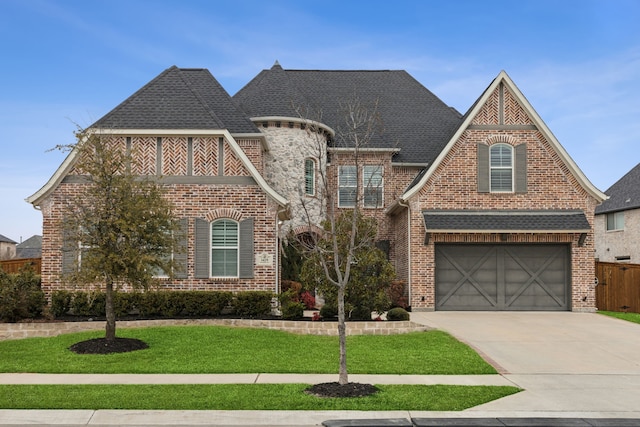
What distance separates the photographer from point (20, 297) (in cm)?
1616

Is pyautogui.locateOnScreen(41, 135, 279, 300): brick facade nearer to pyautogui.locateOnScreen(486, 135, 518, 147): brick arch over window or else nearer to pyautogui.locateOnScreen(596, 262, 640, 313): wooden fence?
pyautogui.locateOnScreen(486, 135, 518, 147): brick arch over window

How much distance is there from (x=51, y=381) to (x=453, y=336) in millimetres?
8965

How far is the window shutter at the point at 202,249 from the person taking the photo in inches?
723

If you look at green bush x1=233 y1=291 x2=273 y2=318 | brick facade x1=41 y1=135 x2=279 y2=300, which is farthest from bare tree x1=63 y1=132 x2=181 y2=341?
brick facade x1=41 y1=135 x2=279 y2=300

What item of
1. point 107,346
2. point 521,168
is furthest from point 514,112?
point 107,346

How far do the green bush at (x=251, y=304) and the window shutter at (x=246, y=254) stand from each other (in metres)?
1.17

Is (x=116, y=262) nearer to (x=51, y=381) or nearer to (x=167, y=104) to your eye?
(x=51, y=381)

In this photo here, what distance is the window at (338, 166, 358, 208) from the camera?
25502mm

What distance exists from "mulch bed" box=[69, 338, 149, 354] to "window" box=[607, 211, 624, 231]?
96.7 ft

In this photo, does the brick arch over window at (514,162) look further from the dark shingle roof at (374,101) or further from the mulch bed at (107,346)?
the mulch bed at (107,346)

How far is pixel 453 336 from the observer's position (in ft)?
49.0

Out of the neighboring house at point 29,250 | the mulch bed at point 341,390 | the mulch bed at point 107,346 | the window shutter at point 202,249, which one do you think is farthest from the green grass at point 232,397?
the neighboring house at point 29,250

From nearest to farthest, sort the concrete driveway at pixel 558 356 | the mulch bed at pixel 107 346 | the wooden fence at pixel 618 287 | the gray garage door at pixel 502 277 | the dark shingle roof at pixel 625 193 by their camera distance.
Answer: the concrete driveway at pixel 558 356, the mulch bed at pixel 107 346, the gray garage door at pixel 502 277, the wooden fence at pixel 618 287, the dark shingle roof at pixel 625 193

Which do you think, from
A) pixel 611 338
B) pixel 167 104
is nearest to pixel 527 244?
pixel 611 338
